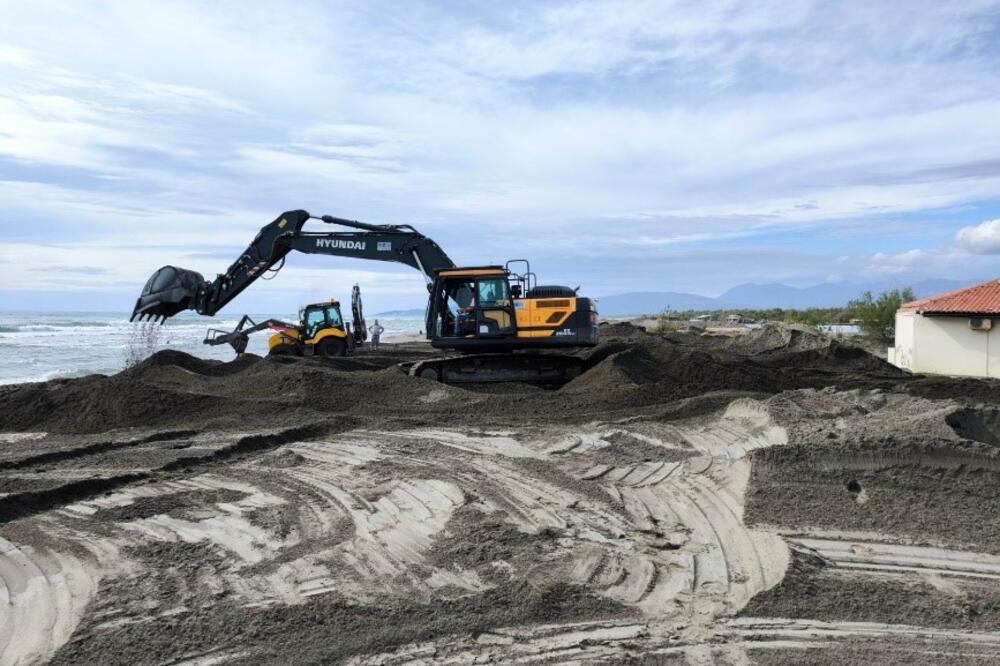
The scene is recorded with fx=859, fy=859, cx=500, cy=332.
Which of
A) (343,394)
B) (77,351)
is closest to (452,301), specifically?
(343,394)

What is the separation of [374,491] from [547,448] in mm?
2773

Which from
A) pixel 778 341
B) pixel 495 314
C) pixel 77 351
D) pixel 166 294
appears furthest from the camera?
pixel 77 351

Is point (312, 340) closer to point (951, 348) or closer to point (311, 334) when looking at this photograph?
point (311, 334)

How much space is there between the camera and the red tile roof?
21.5 m

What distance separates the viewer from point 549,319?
1650 cm

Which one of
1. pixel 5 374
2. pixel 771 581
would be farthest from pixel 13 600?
pixel 5 374

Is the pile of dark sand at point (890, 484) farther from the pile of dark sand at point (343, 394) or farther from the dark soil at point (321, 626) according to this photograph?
the pile of dark sand at point (343, 394)

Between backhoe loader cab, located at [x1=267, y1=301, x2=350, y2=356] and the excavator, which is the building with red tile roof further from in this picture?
backhoe loader cab, located at [x1=267, y1=301, x2=350, y2=356]

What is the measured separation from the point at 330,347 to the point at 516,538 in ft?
58.8

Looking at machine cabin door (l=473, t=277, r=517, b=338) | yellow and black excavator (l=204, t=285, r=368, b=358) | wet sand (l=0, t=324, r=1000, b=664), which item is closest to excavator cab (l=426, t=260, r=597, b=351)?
machine cabin door (l=473, t=277, r=517, b=338)

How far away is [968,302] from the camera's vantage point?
21953 mm

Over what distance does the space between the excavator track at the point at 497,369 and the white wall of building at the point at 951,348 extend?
36.3 feet

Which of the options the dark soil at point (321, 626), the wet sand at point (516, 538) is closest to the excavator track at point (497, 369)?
the wet sand at point (516, 538)

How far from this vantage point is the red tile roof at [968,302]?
2147 centimetres
